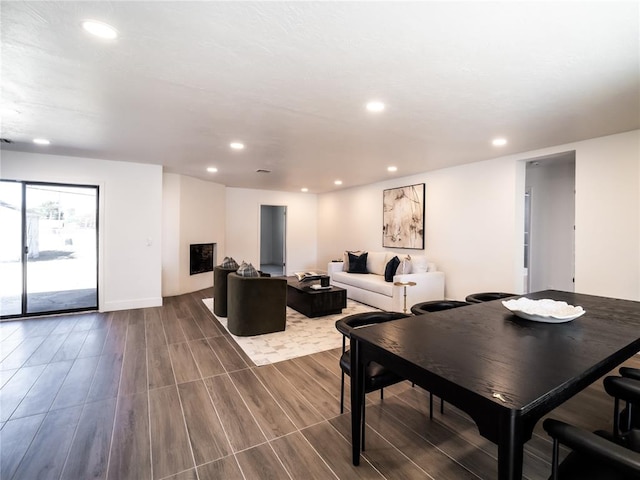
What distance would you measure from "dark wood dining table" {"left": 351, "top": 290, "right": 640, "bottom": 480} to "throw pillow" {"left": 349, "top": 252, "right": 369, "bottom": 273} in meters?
4.13

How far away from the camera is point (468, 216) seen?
4.94 meters

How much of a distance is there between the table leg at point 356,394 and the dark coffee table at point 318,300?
2.85m

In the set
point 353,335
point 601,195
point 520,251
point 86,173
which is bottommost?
point 353,335

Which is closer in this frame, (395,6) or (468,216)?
(395,6)

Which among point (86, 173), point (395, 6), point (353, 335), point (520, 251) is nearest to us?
point (395, 6)

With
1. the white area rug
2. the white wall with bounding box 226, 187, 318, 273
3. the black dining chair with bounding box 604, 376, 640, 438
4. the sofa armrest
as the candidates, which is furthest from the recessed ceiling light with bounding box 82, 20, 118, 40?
the white wall with bounding box 226, 187, 318, 273

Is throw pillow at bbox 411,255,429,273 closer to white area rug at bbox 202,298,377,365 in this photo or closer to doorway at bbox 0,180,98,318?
white area rug at bbox 202,298,377,365

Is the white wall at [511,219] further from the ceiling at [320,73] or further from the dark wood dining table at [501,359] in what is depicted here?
the dark wood dining table at [501,359]

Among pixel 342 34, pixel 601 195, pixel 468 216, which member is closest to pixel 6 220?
pixel 342 34

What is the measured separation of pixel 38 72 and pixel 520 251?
5.66m

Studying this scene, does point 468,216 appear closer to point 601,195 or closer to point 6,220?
point 601,195

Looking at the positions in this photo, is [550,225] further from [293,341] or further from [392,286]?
[293,341]

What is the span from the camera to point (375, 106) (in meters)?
2.67

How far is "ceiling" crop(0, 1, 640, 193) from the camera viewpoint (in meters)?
1.57
